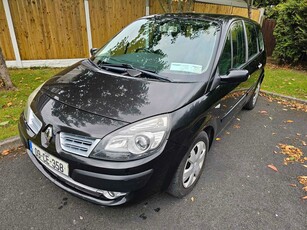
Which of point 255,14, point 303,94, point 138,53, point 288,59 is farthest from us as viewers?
point 255,14

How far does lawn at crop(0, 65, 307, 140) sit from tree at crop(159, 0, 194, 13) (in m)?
3.43

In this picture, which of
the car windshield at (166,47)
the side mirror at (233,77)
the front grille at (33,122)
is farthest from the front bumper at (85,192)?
the side mirror at (233,77)

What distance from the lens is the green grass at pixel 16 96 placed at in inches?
132

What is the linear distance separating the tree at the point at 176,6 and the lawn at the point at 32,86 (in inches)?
135

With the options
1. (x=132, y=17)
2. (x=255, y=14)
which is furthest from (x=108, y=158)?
(x=255, y=14)

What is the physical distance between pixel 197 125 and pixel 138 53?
3.87 ft

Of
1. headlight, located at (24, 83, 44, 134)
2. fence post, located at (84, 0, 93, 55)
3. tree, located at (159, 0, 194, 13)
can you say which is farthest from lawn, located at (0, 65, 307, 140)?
tree, located at (159, 0, 194, 13)

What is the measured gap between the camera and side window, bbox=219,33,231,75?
2.48 meters

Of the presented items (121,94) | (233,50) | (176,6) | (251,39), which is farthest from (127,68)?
(176,6)

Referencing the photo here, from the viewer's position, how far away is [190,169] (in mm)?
2318

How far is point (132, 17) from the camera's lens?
24.1 feet

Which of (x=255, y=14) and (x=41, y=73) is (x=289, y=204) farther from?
(x=255, y=14)

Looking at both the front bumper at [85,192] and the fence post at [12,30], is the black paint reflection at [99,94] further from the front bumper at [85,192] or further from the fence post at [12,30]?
the fence post at [12,30]

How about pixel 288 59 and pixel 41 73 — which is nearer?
pixel 41 73
